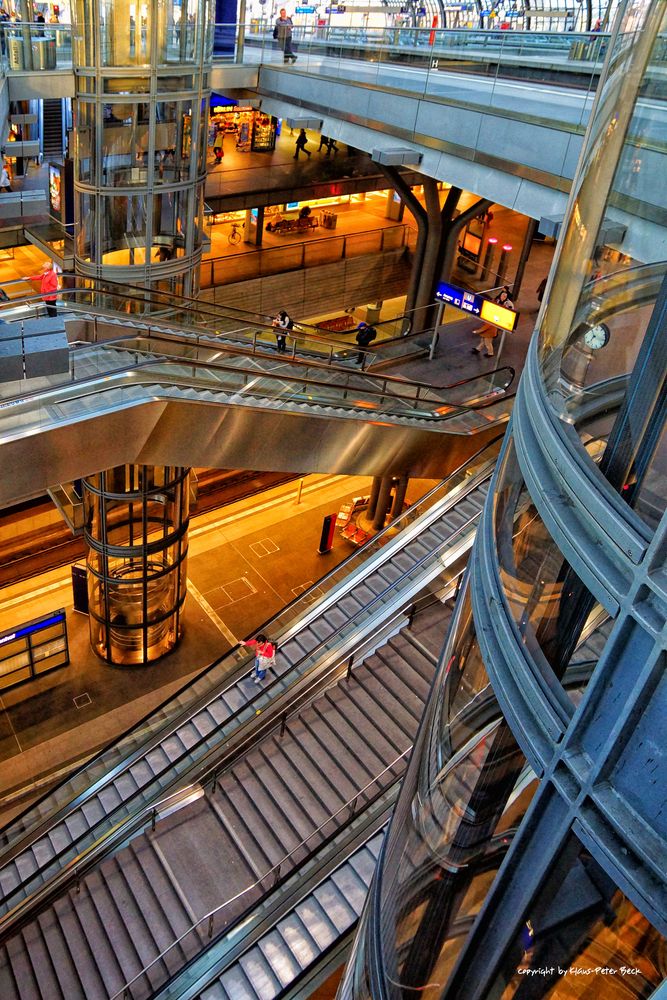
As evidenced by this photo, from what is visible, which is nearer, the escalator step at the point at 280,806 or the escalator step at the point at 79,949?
the escalator step at the point at 79,949

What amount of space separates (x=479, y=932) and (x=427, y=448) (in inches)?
504

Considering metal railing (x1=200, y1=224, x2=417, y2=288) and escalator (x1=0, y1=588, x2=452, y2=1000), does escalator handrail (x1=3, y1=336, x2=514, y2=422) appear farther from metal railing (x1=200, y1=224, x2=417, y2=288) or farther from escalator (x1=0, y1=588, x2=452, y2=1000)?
metal railing (x1=200, y1=224, x2=417, y2=288)

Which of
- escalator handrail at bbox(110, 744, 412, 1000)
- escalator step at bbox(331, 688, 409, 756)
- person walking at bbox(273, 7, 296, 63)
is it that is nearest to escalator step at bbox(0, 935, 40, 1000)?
escalator handrail at bbox(110, 744, 412, 1000)

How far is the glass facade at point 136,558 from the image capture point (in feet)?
46.2

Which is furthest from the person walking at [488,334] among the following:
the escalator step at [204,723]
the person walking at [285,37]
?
the escalator step at [204,723]

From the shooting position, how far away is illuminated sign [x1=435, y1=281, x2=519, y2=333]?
639 inches

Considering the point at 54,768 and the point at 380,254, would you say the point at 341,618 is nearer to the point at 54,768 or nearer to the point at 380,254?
the point at 54,768

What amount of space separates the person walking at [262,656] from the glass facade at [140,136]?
21.8ft

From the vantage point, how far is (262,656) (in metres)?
11.4

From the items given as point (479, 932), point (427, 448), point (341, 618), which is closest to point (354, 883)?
point (341, 618)

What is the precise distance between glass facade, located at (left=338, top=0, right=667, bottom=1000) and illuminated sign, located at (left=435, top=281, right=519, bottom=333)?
43.2 feet

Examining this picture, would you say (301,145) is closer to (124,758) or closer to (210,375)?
(210,375)

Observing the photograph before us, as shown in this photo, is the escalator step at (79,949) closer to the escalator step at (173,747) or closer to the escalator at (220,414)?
the escalator step at (173,747)

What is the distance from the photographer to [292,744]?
10.7 meters
